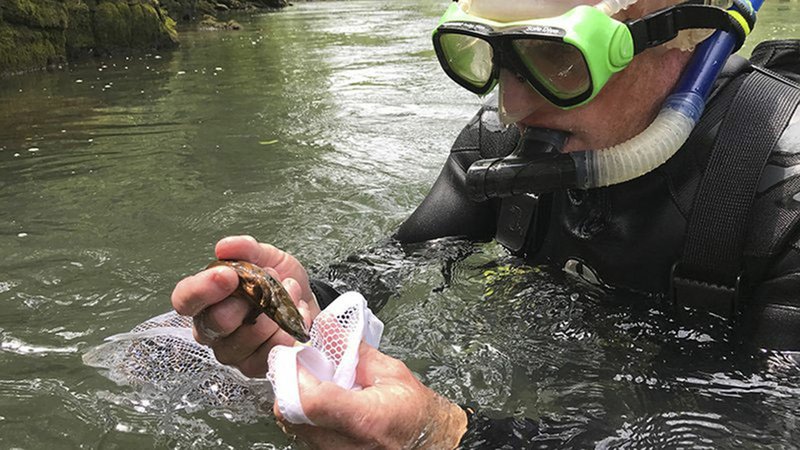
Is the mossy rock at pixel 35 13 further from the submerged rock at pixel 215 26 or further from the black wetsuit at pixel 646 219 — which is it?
the black wetsuit at pixel 646 219

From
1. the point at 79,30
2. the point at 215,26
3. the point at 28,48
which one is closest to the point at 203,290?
the point at 28,48

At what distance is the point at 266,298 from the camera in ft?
3.98

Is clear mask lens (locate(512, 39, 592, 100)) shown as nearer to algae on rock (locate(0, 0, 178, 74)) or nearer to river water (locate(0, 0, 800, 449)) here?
river water (locate(0, 0, 800, 449))

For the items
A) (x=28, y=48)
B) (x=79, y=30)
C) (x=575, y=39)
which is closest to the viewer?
(x=575, y=39)

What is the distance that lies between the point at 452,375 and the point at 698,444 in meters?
0.65

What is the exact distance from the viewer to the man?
1.17 m

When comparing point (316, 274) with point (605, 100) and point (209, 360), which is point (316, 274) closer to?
point (209, 360)

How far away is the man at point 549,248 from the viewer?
3.83 feet

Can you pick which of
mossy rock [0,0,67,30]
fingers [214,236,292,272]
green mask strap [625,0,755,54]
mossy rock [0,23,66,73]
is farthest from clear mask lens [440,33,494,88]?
mossy rock [0,0,67,30]

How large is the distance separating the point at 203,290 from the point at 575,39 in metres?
0.86

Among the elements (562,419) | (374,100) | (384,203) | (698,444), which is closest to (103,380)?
(562,419)

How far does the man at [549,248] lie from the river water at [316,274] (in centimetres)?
15

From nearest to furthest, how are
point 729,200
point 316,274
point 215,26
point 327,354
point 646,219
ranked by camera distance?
1. point 327,354
2. point 729,200
3. point 646,219
4. point 316,274
5. point 215,26

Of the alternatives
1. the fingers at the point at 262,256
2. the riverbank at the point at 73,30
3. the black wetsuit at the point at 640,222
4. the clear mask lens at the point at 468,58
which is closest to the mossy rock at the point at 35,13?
the riverbank at the point at 73,30
